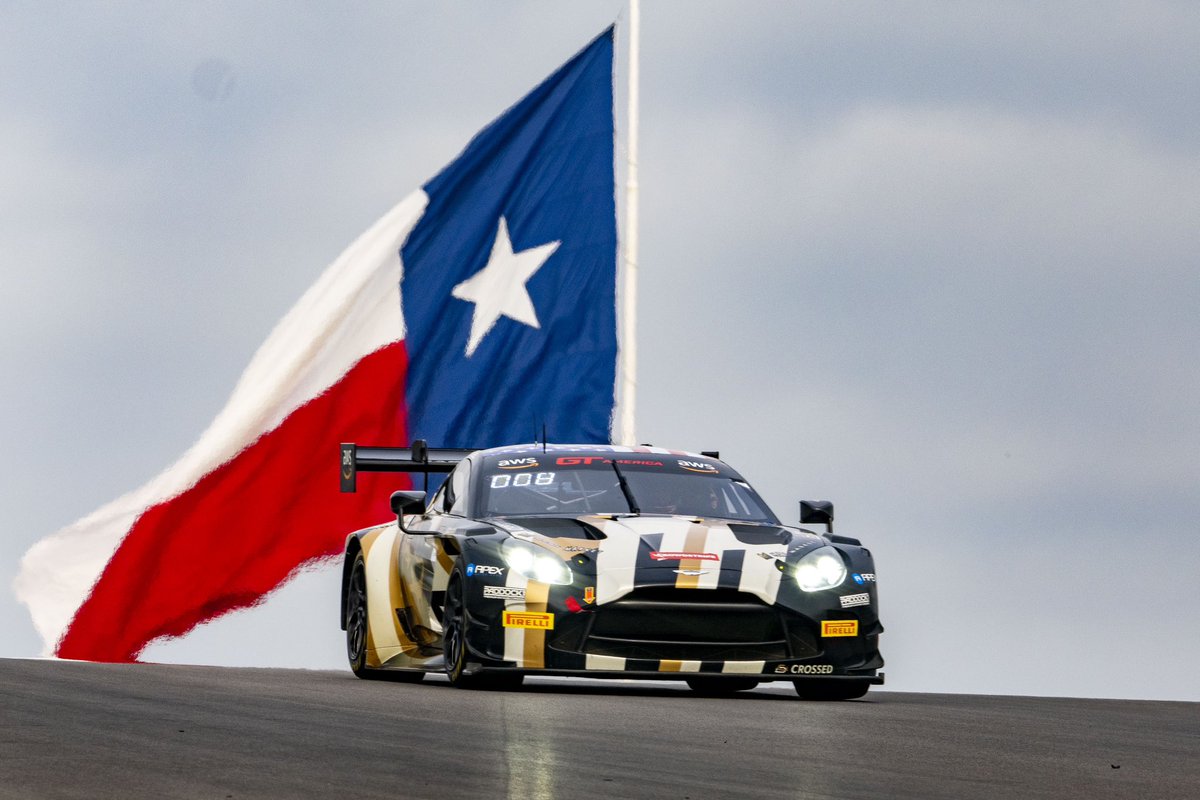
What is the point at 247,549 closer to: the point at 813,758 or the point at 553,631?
the point at 553,631

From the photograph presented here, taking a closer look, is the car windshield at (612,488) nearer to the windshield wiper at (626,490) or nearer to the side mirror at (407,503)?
the windshield wiper at (626,490)

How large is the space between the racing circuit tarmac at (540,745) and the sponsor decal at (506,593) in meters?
0.52

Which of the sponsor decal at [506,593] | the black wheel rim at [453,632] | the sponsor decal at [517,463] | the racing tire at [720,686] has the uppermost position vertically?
the sponsor decal at [517,463]

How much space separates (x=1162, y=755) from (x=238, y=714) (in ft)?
Answer: 11.9

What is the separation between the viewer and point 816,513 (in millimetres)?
11961

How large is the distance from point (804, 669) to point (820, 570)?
1.76 feet

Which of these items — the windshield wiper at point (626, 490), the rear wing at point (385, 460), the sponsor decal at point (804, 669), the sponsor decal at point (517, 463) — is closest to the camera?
the sponsor decal at point (804, 669)

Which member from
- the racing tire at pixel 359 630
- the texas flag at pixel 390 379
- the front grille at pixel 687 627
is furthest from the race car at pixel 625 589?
the texas flag at pixel 390 379

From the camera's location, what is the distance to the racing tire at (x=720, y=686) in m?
10.9

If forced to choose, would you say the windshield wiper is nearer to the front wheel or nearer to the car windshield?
the car windshield

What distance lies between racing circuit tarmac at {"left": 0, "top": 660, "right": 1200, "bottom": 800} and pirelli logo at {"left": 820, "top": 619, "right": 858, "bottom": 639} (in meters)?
0.39

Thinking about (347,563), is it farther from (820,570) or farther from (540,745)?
(540,745)

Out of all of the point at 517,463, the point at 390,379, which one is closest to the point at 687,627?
the point at 517,463

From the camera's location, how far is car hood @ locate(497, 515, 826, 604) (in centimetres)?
1062
